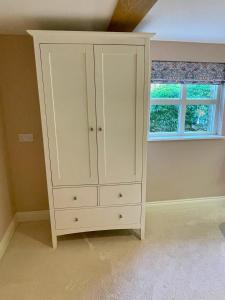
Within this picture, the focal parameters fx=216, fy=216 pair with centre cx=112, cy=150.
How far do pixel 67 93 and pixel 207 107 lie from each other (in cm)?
191

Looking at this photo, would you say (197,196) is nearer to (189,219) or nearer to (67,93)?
(189,219)

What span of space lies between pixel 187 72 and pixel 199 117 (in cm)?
Result: 62

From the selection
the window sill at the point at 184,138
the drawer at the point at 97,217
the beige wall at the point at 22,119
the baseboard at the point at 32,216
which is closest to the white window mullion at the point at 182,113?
the window sill at the point at 184,138

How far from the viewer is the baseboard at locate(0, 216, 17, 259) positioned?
6.83 ft

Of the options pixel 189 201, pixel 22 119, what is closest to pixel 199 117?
pixel 189 201

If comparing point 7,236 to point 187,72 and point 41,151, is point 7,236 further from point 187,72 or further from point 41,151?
point 187,72

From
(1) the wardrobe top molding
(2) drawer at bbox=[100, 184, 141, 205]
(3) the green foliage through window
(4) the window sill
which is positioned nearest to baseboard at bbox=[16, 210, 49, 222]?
(2) drawer at bbox=[100, 184, 141, 205]

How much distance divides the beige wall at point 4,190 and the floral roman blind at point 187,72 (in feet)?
5.88

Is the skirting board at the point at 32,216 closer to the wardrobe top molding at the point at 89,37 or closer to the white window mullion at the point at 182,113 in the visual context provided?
the wardrobe top molding at the point at 89,37

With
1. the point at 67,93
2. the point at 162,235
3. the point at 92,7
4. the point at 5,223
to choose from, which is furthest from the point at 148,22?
the point at 5,223

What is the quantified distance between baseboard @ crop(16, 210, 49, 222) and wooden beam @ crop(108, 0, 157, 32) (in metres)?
2.16

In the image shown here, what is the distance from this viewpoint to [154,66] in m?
2.46

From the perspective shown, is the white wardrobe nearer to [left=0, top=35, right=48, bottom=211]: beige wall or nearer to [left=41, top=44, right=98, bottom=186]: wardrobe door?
[left=41, top=44, right=98, bottom=186]: wardrobe door

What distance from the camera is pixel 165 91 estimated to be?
267 cm
